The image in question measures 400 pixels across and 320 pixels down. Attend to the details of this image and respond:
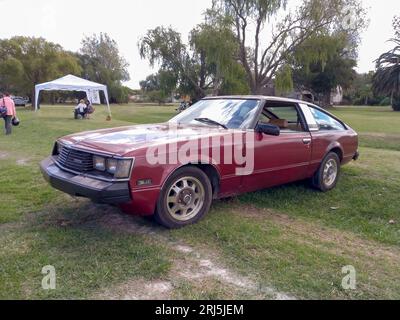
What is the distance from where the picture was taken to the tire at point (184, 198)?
3627 mm

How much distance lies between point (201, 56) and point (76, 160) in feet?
99.0

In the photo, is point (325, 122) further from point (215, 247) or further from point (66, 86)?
point (66, 86)

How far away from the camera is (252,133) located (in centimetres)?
426

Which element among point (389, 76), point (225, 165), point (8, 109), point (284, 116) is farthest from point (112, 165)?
point (389, 76)

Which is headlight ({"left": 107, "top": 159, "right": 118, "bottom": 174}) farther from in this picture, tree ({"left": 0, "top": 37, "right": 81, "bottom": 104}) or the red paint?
tree ({"left": 0, "top": 37, "right": 81, "bottom": 104})

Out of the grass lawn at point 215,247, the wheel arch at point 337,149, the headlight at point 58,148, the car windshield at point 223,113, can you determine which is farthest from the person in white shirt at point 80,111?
the wheel arch at point 337,149

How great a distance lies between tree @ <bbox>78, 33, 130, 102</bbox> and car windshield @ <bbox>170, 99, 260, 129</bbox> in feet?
190

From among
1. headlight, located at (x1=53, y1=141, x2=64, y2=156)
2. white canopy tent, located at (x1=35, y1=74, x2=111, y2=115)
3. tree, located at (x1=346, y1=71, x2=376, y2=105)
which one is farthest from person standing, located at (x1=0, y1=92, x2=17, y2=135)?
tree, located at (x1=346, y1=71, x2=376, y2=105)

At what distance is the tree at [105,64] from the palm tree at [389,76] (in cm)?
4084

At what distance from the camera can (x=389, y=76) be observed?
47656 mm

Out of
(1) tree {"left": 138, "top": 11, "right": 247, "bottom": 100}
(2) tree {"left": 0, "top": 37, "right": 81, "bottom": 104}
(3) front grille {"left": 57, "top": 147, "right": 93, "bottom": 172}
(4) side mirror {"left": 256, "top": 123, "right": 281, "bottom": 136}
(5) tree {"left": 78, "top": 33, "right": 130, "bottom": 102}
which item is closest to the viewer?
(3) front grille {"left": 57, "top": 147, "right": 93, "bottom": 172}

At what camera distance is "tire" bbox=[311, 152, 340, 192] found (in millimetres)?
5273
